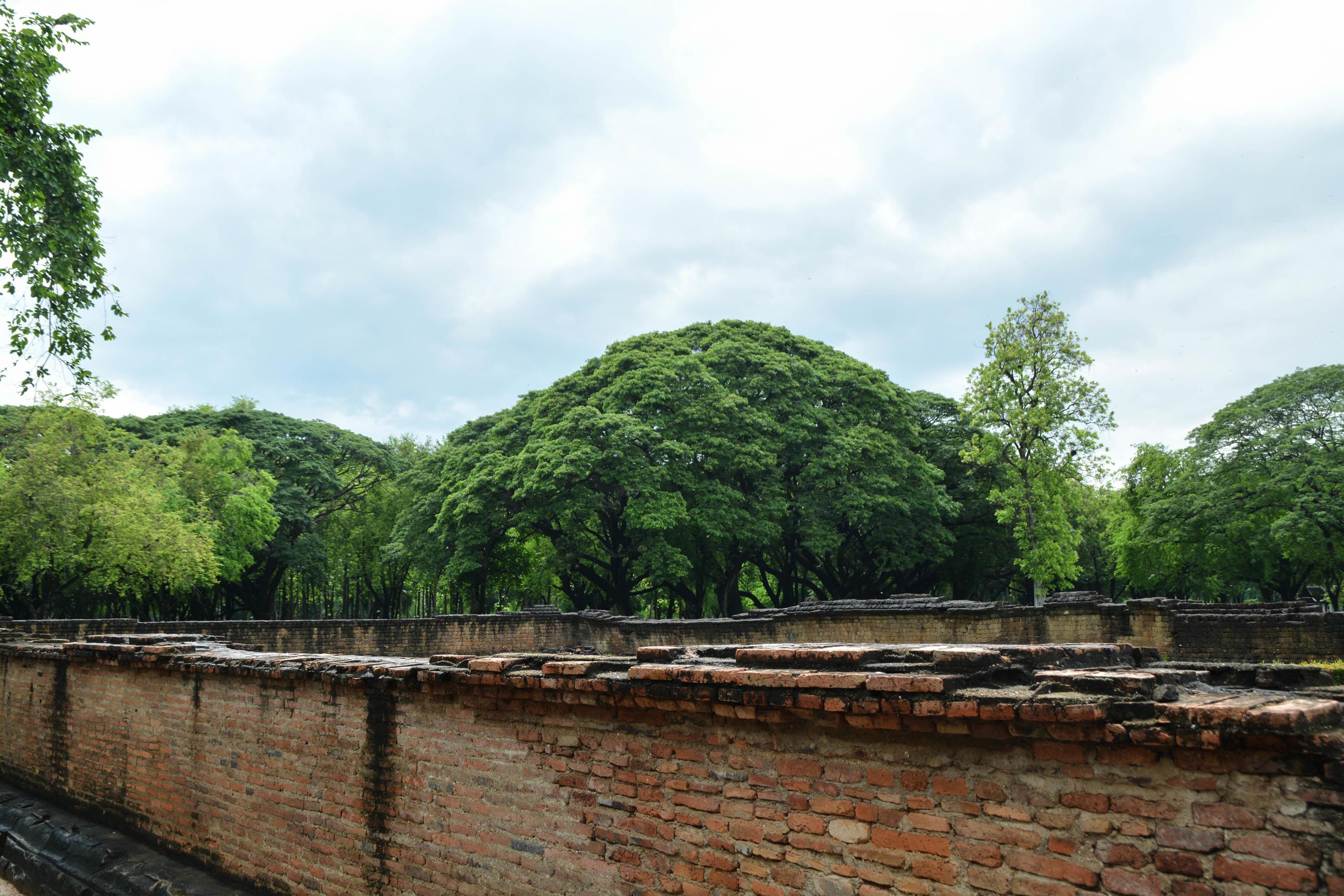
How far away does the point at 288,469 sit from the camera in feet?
102

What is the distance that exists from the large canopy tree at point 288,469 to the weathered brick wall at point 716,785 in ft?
83.7

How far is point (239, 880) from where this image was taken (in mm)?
5297

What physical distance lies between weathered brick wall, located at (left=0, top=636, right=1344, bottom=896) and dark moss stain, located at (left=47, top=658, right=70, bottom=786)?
66.1 inches

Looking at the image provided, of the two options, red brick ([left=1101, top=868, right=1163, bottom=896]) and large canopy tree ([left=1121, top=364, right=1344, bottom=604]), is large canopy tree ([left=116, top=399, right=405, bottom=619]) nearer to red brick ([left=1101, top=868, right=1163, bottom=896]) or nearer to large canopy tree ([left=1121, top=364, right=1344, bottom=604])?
red brick ([left=1101, top=868, right=1163, bottom=896])

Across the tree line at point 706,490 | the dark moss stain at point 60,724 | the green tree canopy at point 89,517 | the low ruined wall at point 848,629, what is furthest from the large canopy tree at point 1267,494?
the green tree canopy at point 89,517

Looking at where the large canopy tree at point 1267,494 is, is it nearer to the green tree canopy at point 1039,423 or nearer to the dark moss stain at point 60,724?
the green tree canopy at point 1039,423

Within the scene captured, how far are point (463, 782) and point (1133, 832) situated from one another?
10.7 feet

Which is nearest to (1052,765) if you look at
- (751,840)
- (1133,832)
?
(1133,832)

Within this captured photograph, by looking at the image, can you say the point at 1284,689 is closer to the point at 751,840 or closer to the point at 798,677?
the point at 798,677

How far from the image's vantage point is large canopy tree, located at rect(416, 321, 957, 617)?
21.4 metres

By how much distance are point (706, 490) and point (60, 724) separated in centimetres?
1595

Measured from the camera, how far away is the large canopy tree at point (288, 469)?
30.0 meters

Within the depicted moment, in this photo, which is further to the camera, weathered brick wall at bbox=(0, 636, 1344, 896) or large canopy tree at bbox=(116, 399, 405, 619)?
large canopy tree at bbox=(116, 399, 405, 619)

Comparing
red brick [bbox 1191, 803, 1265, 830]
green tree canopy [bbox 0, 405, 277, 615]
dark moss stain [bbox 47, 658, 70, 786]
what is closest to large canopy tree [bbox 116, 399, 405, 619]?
green tree canopy [bbox 0, 405, 277, 615]
